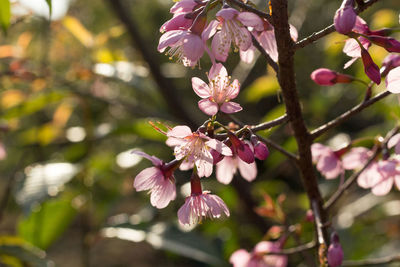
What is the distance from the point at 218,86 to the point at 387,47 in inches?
7.9

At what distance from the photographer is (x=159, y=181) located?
0.59 meters

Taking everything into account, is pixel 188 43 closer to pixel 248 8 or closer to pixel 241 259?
pixel 248 8

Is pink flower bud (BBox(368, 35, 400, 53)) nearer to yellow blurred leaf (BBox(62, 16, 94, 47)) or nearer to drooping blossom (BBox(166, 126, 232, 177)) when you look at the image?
drooping blossom (BBox(166, 126, 232, 177))

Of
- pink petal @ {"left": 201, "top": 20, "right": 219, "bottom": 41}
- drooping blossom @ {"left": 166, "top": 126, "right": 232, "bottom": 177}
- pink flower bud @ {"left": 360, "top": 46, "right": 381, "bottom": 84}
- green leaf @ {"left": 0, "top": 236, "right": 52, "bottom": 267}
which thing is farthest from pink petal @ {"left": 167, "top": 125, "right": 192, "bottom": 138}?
green leaf @ {"left": 0, "top": 236, "right": 52, "bottom": 267}

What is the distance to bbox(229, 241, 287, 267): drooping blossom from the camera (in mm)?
797

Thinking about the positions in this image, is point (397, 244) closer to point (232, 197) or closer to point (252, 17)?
point (232, 197)

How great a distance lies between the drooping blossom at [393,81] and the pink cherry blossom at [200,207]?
242 millimetres

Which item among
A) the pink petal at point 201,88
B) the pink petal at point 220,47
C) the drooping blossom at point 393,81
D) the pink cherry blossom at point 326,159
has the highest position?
the pink petal at point 220,47

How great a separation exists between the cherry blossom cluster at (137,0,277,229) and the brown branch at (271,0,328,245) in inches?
1.1

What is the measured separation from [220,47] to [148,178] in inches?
7.5

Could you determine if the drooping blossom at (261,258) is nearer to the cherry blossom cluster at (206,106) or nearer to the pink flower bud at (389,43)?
the cherry blossom cluster at (206,106)

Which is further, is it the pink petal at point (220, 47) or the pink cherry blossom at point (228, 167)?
the pink cherry blossom at point (228, 167)

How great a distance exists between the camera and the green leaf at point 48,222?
4.23 ft

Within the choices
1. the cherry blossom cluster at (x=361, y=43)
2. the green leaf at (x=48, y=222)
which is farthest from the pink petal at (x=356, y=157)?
the green leaf at (x=48, y=222)
